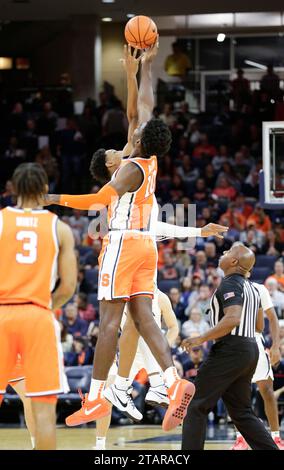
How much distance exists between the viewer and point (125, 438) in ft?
39.8

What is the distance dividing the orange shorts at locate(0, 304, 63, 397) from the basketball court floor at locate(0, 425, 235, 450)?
433 cm

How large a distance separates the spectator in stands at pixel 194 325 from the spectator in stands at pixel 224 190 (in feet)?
17.0

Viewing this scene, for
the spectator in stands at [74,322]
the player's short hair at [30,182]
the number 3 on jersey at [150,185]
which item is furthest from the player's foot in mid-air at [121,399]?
the spectator in stands at [74,322]

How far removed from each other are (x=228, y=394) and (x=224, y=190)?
12.1m

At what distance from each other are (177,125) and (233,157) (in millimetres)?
1644

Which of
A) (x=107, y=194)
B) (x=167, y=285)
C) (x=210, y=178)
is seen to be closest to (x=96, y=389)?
(x=107, y=194)

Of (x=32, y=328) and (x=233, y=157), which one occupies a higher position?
(x=233, y=157)

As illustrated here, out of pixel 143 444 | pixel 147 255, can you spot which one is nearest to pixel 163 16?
pixel 143 444

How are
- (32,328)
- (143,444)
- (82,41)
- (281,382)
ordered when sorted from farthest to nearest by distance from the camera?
(82,41)
(281,382)
(143,444)
(32,328)

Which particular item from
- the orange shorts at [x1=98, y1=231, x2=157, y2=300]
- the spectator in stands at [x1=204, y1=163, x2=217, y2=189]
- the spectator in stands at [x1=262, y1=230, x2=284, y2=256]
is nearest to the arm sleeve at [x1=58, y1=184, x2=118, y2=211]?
the orange shorts at [x1=98, y1=231, x2=157, y2=300]

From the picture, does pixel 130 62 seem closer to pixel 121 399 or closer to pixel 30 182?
pixel 30 182

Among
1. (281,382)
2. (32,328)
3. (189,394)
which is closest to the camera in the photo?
(32,328)

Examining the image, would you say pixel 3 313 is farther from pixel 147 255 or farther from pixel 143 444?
pixel 143 444

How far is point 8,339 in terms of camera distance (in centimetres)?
623
